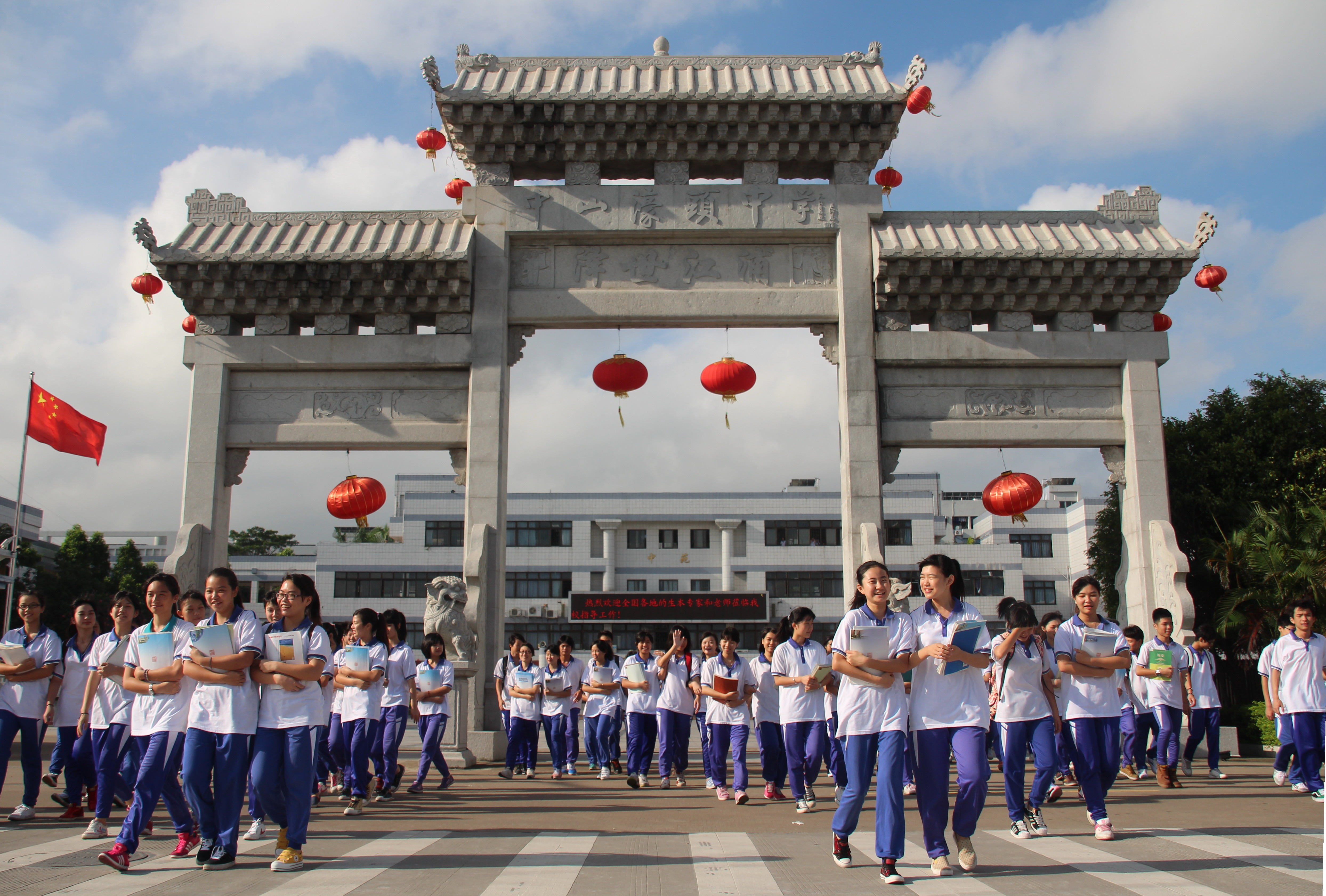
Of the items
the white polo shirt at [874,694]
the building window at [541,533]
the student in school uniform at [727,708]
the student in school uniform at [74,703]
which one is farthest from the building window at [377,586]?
the white polo shirt at [874,694]

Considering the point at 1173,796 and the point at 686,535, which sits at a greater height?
the point at 686,535

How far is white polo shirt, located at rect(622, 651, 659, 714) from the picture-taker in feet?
37.4

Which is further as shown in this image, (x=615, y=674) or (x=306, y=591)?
(x=615, y=674)

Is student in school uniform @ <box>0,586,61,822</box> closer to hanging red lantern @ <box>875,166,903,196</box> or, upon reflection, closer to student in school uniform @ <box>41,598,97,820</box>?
student in school uniform @ <box>41,598,97,820</box>

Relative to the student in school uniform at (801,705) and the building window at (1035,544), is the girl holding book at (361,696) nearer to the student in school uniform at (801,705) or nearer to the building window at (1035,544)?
the student in school uniform at (801,705)

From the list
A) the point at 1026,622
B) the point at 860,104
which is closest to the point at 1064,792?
the point at 1026,622

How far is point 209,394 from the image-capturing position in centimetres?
1486

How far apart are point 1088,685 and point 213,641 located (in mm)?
6056

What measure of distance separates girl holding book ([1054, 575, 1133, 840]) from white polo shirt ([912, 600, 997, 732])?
2.00 meters

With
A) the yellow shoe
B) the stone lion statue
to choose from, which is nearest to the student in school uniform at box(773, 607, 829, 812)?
→ the yellow shoe

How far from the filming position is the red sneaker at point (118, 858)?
18.3 ft

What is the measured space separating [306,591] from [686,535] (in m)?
36.5

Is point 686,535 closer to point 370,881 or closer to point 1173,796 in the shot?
point 1173,796

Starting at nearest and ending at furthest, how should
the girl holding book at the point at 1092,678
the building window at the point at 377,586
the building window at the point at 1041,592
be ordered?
the girl holding book at the point at 1092,678 < the building window at the point at 377,586 < the building window at the point at 1041,592
